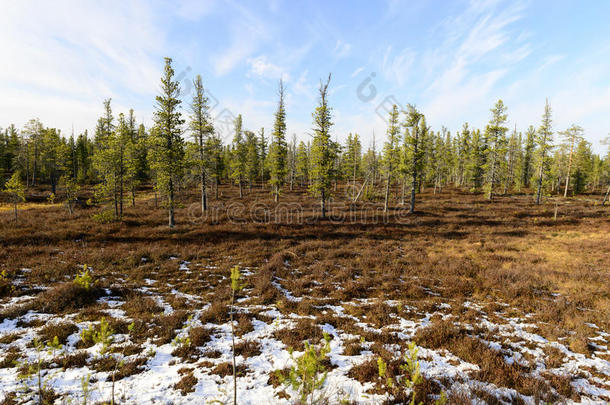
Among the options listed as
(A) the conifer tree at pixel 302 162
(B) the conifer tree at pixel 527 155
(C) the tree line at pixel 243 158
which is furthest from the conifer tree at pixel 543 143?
(A) the conifer tree at pixel 302 162

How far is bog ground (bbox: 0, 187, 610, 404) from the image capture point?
14.8ft

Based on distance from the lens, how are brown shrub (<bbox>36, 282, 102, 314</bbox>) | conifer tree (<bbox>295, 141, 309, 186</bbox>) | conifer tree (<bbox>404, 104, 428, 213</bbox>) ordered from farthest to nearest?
conifer tree (<bbox>295, 141, 309, 186</bbox>), conifer tree (<bbox>404, 104, 428, 213</bbox>), brown shrub (<bbox>36, 282, 102, 314</bbox>)

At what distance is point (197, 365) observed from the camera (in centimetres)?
515

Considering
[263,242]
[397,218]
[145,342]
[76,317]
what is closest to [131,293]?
[76,317]

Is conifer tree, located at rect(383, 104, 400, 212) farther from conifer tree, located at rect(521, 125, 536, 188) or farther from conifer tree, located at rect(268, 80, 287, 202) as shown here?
conifer tree, located at rect(521, 125, 536, 188)

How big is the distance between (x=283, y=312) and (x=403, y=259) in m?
8.95

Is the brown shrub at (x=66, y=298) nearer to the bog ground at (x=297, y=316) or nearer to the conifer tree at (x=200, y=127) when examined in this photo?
the bog ground at (x=297, y=316)

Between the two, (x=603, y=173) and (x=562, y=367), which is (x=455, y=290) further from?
(x=603, y=173)

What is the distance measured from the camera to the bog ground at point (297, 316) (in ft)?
14.8

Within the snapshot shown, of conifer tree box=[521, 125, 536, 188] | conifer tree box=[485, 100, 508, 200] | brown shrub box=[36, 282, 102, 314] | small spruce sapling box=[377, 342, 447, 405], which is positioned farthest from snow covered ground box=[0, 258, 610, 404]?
conifer tree box=[521, 125, 536, 188]

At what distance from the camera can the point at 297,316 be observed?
751 cm

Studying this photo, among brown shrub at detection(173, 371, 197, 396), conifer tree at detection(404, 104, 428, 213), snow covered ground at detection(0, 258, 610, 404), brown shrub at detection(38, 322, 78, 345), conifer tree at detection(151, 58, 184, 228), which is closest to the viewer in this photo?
snow covered ground at detection(0, 258, 610, 404)

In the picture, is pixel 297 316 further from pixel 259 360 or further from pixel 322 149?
pixel 322 149

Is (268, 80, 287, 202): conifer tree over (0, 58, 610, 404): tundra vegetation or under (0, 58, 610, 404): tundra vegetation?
over
